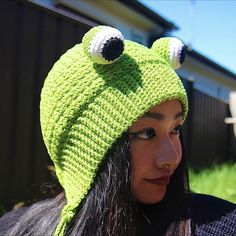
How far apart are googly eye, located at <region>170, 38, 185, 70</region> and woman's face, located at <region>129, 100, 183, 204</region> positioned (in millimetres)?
220

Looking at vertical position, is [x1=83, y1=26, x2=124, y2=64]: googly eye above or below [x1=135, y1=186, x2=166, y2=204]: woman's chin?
above

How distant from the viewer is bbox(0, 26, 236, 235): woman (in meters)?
1.43

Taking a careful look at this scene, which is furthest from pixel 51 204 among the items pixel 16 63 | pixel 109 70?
pixel 16 63

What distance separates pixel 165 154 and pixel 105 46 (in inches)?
14.8

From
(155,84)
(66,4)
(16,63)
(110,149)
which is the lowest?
(110,149)

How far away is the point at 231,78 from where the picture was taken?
16016 millimetres

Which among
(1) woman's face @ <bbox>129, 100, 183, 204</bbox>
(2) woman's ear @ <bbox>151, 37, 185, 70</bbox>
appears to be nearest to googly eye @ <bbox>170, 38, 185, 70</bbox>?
(2) woman's ear @ <bbox>151, 37, 185, 70</bbox>

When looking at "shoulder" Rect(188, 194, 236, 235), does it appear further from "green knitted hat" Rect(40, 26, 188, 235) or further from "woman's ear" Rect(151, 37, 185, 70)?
"woman's ear" Rect(151, 37, 185, 70)

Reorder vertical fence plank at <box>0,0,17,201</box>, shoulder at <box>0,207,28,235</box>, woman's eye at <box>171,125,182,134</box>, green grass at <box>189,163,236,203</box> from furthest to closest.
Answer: green grass at <box>189,163,236,203</box> < vertical fence plank at <box>0,0,17,201</box> < shoulder at <box>0,207,28,235</box> < woman's eye at <box>171,125,182,134</box>

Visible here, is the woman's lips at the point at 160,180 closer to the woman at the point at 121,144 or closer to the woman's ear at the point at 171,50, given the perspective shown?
the woman at the point at 121,144

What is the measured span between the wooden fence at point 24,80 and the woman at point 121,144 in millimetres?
1943

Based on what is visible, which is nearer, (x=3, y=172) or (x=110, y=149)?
(x=110, y=149)

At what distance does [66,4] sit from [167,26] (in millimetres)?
3437

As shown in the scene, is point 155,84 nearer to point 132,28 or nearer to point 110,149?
point 110,149
